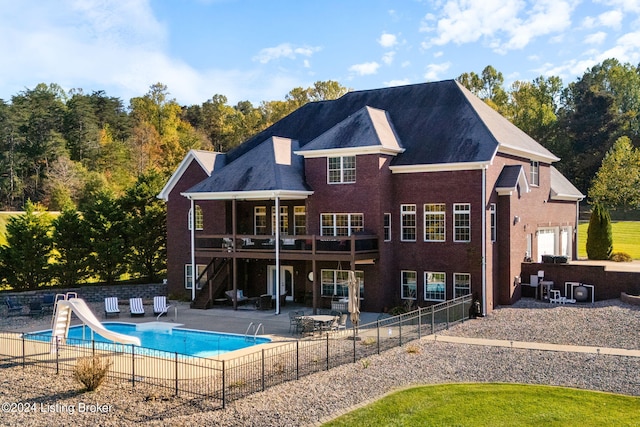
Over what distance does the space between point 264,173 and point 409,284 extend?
8810 millimetres

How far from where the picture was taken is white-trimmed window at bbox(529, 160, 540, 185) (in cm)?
3230

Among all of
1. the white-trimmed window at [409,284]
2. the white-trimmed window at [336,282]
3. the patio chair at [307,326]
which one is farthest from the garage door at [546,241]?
the patio chair at [307,326]

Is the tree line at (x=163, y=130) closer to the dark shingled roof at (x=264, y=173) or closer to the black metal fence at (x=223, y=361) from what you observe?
the dark shingled roof at (x=264, y=173)

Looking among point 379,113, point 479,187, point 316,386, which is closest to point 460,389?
point 316,386

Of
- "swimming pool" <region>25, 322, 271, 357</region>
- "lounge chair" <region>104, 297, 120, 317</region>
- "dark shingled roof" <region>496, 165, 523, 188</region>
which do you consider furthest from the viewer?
"lounge chair" <region>104, 297, 120, 317</region>

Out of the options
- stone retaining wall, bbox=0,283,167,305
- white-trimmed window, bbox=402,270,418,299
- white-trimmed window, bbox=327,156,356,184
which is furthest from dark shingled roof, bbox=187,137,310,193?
stone retaining wall, bbox=0,283,167,305

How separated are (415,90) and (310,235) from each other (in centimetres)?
1031

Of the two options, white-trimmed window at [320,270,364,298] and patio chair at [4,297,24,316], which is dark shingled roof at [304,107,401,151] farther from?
patio chair at [4,297,24,316]

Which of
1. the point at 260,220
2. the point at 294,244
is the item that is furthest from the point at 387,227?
the point at 260,220

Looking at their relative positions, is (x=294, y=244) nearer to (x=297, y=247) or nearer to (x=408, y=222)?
(x=297, y=247)

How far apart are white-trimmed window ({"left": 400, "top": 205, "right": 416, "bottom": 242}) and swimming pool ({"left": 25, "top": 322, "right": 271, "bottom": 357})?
943 centimetres

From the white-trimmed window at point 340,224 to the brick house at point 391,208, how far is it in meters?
0.05

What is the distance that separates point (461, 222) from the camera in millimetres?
27234

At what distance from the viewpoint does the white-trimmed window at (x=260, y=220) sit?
107 ft
